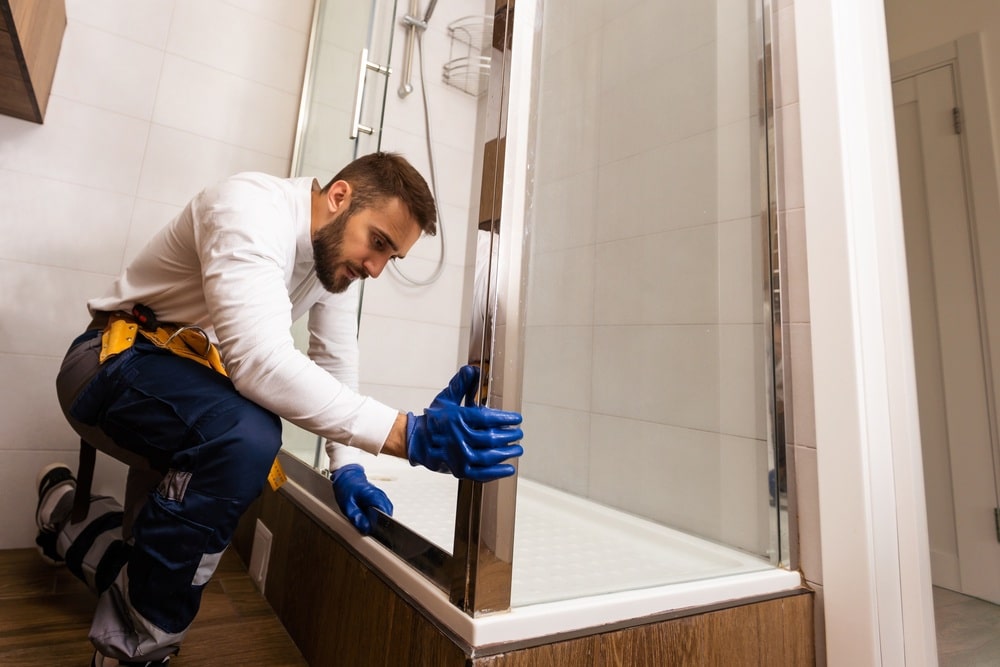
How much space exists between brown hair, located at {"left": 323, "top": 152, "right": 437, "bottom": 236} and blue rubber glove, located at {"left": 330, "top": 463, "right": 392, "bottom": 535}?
0.45 metres

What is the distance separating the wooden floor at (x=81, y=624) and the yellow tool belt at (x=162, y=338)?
43cm

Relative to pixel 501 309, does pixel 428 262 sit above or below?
above

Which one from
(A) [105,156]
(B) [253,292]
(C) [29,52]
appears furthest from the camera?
(A) [105,156]

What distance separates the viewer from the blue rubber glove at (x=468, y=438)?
0.53 m

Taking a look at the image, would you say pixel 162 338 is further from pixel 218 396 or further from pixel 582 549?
pixel 582 549

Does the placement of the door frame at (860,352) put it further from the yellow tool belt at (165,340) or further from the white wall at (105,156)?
the white wall at (105,156)

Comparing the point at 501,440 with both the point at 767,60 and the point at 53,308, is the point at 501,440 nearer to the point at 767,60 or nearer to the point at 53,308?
the point at 767,60

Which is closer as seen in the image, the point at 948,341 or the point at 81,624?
the point at 81,624

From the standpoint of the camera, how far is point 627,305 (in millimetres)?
861

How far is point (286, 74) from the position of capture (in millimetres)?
1577

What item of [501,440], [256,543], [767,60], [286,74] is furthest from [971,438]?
[286,74]

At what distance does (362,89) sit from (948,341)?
188 centimetres

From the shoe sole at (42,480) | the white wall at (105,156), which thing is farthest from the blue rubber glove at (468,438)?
the white wall at (105,156)

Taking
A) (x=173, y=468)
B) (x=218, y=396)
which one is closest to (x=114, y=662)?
(x=173, y=468)
